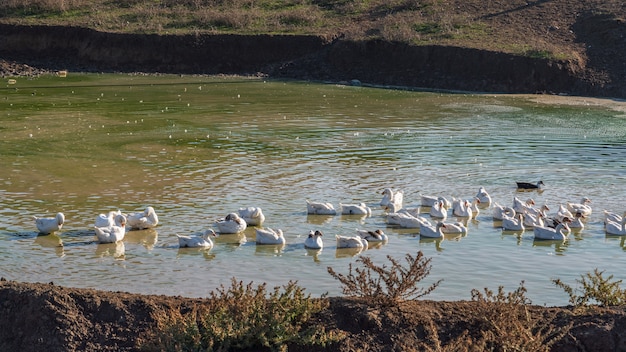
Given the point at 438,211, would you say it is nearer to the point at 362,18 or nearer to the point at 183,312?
the point at 183,312

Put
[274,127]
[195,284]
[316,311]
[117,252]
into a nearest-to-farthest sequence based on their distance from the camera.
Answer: [316,311], [195,284], [117,252], [274,127]

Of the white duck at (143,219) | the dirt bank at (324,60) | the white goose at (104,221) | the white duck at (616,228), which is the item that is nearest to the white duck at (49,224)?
the white goose at (104,221)

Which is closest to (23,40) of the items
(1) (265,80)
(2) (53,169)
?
(1) (265,80)

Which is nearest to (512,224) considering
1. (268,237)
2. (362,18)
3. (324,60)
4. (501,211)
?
(501,211)

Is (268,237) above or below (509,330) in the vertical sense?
below

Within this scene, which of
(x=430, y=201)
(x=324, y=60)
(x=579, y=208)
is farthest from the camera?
(x=324, y=60)

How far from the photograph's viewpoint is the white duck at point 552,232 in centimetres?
1612

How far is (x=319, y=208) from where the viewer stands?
685 inches

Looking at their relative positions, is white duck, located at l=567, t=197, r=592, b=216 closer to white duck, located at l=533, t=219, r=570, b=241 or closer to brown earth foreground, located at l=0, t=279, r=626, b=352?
white duck, located at l=533, t=219, r=570, b=241

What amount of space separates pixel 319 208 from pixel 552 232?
3990mm

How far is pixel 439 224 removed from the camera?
16.3 metres

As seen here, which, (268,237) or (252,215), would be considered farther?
(252,215)

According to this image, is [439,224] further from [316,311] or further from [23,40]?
[23,40]

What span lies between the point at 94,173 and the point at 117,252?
651 cm
